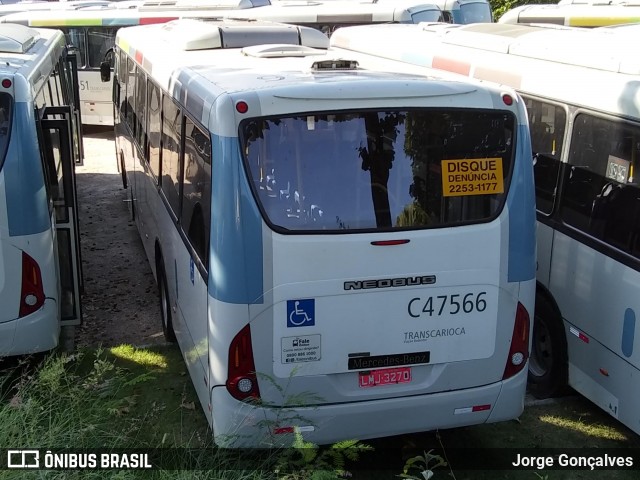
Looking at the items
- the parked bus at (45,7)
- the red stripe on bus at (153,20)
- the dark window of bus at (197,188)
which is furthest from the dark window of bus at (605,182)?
the parked bus at (45,7)

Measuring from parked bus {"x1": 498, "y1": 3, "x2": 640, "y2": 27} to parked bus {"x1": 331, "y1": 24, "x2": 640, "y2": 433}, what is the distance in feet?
9.61

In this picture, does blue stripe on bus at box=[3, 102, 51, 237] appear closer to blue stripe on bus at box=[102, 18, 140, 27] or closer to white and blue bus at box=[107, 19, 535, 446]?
white and blue bus at box=[107, 19, 535, 446]

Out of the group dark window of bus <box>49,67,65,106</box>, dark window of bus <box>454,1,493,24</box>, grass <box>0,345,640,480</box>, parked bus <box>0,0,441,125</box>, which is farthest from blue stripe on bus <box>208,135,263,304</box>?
dark window of bus <box>454,1,493,24</box>

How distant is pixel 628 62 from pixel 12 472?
447 centimetres

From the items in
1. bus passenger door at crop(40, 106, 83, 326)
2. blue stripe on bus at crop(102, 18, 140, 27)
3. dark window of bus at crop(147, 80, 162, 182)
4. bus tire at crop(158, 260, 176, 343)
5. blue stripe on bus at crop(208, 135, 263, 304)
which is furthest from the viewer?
blue stripe on bus at crop(102, 18, 140, 27)

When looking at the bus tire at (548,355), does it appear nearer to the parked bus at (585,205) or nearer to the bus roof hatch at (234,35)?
the parked bus at (585,205)

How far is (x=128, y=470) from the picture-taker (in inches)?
172

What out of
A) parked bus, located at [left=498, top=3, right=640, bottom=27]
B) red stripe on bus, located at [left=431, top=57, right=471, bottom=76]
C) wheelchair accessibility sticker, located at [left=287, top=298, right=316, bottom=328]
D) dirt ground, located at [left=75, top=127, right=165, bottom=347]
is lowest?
dirt ground, located at [left=75, top=127, right=165, bottom=347]

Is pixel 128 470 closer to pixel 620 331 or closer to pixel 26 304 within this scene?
pixel 26 304

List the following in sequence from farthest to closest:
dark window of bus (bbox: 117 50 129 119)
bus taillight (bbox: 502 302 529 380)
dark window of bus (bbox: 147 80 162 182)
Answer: dark window of bus (bbox: 117 50 129 119) → dark window of bus (bbox: 147 80 162 182) → bus taillight (bbox: 502 302 529 380)

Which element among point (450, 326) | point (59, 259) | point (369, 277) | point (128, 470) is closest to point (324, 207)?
point (369, 277)

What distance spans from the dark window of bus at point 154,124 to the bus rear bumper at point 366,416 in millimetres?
3186

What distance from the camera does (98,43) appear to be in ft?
60.9

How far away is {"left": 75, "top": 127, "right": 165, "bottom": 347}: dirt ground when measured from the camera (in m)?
8.05
